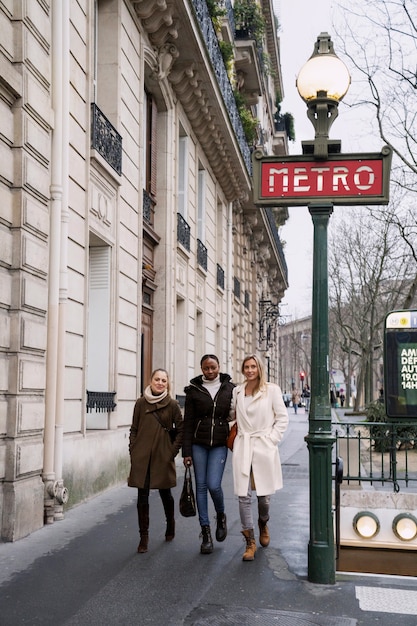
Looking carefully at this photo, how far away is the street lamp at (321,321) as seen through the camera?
6023 millimetres

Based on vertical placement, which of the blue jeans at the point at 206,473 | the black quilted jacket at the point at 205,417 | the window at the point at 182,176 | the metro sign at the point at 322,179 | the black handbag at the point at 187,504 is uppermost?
the window at the point at 182,176

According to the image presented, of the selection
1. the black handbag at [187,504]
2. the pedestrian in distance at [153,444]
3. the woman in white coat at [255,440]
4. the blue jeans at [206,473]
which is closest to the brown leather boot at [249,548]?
the woman in white coat at [255,440]

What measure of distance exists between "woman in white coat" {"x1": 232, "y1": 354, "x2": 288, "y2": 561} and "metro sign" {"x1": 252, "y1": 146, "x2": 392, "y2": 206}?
61.6 inches

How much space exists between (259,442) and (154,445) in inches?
39.6

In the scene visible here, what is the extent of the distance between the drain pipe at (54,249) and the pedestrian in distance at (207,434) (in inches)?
78.9

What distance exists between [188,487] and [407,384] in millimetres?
2221

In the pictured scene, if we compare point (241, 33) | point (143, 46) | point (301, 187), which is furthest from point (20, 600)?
point (241, 33)

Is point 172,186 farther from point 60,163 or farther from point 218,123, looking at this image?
point 60,163

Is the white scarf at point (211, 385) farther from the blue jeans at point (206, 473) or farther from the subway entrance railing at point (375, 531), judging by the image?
the subway entrance railing at point (375, 531)

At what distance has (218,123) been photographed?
19.5 m

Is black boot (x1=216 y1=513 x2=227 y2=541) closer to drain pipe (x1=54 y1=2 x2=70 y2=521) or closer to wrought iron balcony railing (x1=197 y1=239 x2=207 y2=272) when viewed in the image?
drain pipe (x1=54 y1=2 x2=70 y2=521)

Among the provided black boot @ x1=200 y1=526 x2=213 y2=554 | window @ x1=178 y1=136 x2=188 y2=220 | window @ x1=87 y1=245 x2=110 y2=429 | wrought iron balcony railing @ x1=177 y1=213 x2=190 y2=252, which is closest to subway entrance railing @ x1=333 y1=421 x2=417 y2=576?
black boot @ x1=200 y1=526 x2=213 y2=554

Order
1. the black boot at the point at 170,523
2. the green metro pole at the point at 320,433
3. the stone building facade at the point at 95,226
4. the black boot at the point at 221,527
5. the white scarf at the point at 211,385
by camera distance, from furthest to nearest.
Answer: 1. the stone building facade at the point at 95,226
2. the black boot at the point at 170,523
3. the black boot at the point at 221,527
4. the white scarf at the point at 211,385
5. the green metro pole at the point at 320,433

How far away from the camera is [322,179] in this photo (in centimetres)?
637
